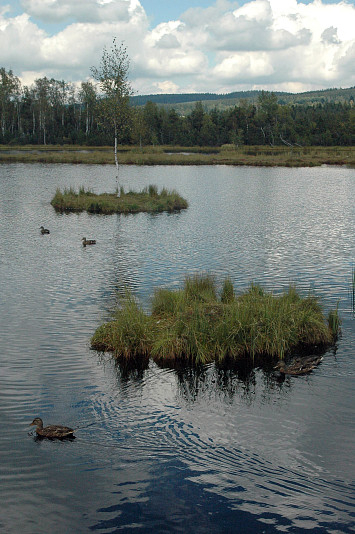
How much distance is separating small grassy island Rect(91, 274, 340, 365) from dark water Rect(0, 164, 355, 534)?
0.61 metres

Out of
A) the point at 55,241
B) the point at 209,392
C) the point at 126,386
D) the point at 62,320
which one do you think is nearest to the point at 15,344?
the point at 62,320

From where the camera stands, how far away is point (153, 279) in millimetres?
20828

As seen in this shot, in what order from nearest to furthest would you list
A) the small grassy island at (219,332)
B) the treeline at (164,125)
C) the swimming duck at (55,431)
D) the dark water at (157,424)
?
the dark water at (157,424), the swimming duck at (55,431), the small grassy island at (219,332), the treeline at (164,125)

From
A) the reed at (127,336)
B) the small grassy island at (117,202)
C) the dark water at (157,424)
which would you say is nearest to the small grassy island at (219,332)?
the reed at (127,336)

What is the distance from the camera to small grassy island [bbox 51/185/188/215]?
1550 inches

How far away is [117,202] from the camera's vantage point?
132ft

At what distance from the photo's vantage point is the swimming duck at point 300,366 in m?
12.9

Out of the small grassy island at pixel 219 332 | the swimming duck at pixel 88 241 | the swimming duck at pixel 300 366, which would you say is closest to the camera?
the swimming duck at pixel 300 366

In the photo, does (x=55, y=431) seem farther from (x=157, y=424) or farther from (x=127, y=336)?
(x=127, y=336)

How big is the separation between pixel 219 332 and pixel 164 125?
13898 cm

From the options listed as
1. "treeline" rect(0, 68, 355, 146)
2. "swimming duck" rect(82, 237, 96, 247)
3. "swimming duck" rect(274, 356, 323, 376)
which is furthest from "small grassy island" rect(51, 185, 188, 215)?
"treeline" rect(0, 68, 355, 146)

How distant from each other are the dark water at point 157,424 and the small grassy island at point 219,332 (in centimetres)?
61

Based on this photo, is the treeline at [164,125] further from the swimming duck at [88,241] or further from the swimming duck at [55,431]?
the swimming duck at [55,431]

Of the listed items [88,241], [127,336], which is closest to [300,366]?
Answer: [127,336]
